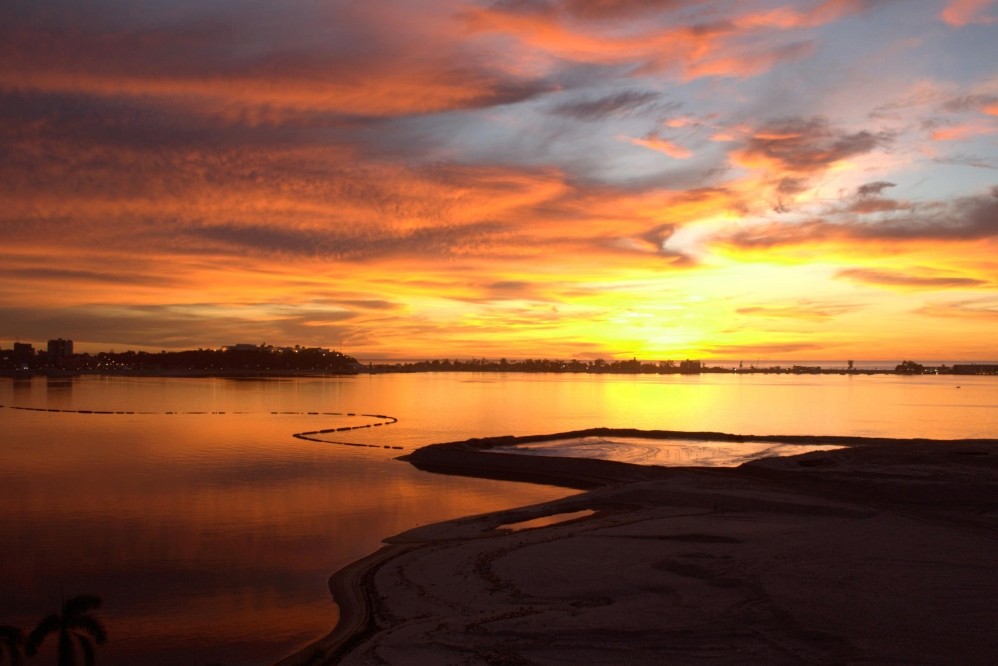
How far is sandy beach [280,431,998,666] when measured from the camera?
13453 millimetres

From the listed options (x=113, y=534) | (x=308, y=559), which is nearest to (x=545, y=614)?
(x=308, y=559)

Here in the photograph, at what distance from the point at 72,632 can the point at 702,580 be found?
44.9ft

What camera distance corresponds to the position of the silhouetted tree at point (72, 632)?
13883 mm

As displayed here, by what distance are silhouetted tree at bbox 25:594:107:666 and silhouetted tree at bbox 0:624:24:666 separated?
0.48 feet

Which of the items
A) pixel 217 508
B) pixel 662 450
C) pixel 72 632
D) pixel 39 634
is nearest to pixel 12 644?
pixel 39 634

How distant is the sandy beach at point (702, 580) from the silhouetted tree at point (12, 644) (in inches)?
190

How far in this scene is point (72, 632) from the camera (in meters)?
15.2

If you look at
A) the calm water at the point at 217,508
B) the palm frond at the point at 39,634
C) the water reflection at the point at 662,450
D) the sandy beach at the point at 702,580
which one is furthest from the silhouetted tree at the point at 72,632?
the water reflection at the point at 662,450

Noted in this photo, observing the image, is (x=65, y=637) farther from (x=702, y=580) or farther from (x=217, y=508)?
(x=217, y=508)

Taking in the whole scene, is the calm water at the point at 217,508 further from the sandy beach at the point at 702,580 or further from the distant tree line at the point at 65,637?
the sandy beach at the point at 702,580

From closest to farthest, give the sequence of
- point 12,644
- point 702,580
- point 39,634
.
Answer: point 12,644 → point 39,634 → point 702,580

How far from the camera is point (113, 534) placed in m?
24.8

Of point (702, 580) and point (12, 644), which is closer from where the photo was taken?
point (12, 644)

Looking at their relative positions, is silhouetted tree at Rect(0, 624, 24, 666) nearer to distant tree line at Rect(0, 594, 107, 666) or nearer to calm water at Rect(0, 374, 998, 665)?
distant tree line at Rect(0, 594, 107, 666)
